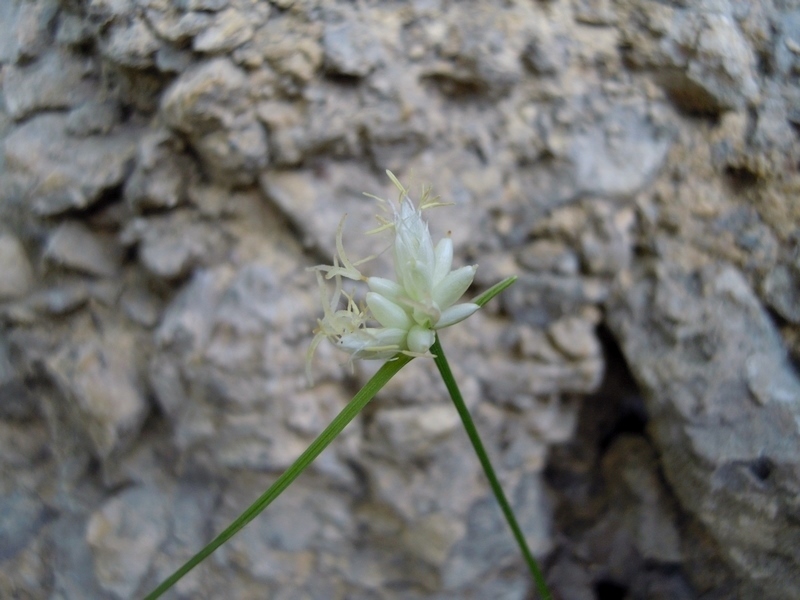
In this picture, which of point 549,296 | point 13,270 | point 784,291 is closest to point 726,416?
point 784,291

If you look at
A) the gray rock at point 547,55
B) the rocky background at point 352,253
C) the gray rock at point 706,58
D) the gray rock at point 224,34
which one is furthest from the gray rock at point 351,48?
the gray rock at point 706,58

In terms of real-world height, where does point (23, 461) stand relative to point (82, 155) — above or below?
below

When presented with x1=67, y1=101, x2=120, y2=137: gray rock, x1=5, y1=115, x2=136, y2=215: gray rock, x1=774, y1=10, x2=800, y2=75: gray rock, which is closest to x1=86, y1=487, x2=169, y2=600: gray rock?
x1=5, y1=115, x2=136, y2=215: gray rock

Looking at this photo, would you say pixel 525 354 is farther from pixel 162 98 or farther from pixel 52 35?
pixel 52 35

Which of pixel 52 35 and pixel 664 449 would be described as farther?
pixel 52 35

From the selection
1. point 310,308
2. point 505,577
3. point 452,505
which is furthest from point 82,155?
point 505,577

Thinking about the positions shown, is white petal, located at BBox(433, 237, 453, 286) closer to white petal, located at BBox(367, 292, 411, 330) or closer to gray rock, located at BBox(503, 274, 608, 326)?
white petal, located at BBox(367, 292, 411, 330)

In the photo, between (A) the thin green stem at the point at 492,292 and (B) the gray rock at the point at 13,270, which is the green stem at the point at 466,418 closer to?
(A) the thin green stem at the point at 492,292

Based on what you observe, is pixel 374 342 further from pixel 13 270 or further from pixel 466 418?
pixel 13 270
